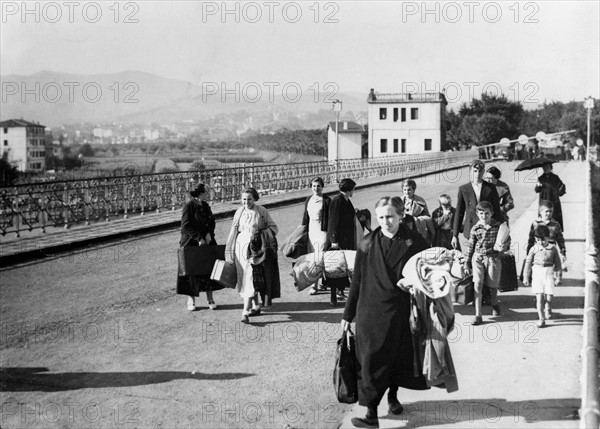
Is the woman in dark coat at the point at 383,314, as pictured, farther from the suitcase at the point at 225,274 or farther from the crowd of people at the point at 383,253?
the suitcase at the point at 225,274

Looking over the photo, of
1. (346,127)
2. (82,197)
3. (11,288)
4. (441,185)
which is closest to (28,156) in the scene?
(346,127)

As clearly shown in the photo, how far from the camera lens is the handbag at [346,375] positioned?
4.90 metres

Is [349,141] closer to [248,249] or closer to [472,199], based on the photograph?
[472,199]

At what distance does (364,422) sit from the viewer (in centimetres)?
489

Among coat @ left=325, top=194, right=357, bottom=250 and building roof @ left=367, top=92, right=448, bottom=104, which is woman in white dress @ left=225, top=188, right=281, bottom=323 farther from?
building roof @ left=367, top=92, right=448, bottom=104

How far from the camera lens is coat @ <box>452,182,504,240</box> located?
8789 mm

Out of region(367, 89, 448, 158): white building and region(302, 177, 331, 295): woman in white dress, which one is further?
region(367, 89, 448, 158): white building

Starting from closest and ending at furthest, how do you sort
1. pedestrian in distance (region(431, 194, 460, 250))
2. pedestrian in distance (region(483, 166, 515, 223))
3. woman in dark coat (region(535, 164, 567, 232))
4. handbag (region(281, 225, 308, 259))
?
pedestrian in distance (region(431, 194, 460, 250)) → handbag (region(281, 225, 308, 259)) → pedestrian in distance (region(483, 166, 515, 223)) → woman in dark coat (region(535, 164, 567, 232))

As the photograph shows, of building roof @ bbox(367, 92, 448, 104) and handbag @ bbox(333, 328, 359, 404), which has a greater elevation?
building roof @ bbox(367, 92, 448, 104)

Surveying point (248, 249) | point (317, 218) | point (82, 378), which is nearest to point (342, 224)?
point (317, 218)

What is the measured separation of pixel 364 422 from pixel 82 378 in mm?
2735

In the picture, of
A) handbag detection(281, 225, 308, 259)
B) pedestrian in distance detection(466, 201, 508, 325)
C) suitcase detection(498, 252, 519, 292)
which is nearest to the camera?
pedestrian in distance detection(466, 201, 508, 325)

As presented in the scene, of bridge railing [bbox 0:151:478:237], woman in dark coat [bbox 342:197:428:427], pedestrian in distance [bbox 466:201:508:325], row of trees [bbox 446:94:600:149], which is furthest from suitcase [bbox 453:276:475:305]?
row of trees [bbox 446:94:600:149]

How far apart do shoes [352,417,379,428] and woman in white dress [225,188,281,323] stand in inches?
128
